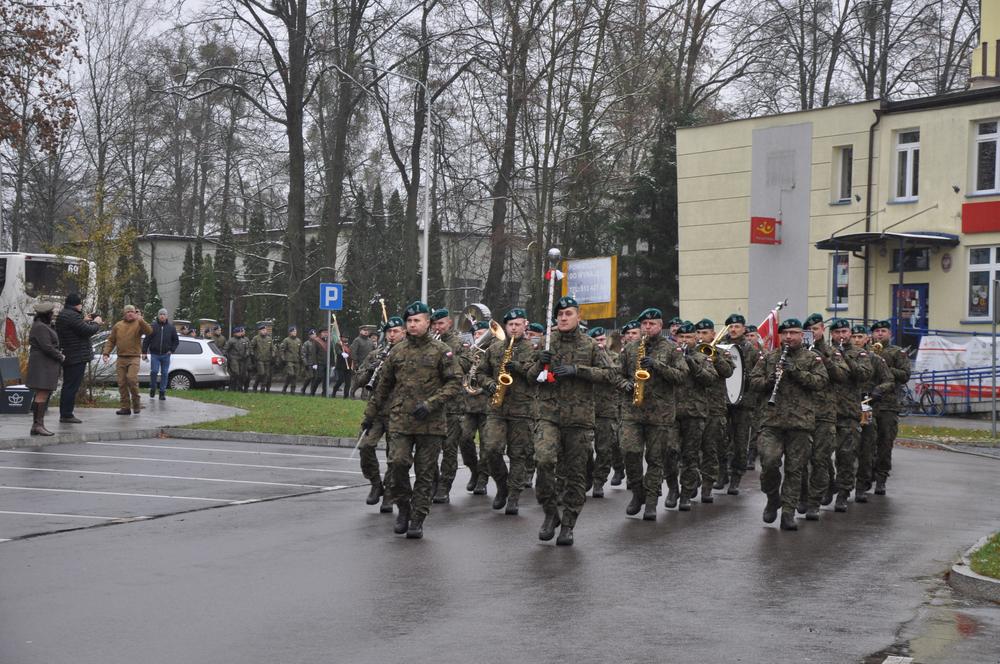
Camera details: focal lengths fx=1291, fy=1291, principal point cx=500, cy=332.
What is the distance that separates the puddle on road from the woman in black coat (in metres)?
13.6

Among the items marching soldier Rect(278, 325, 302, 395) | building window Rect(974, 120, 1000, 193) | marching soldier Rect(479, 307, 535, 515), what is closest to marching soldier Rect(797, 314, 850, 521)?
marching soldier Rect(479, 307, 535, 515)

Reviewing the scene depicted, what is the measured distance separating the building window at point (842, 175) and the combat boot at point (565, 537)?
28.0m

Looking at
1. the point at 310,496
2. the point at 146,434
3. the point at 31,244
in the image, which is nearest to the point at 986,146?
the point at 146,434

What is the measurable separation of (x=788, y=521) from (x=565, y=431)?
264 cm

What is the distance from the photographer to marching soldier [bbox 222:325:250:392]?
34219 mm

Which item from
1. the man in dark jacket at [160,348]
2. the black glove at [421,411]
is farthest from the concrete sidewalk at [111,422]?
the black glove at [421,411]

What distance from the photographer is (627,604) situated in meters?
8.16

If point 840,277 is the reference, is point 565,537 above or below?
below

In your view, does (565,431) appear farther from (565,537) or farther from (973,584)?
(973,584)

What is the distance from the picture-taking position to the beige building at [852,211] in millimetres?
33406

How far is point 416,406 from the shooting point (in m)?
10.6

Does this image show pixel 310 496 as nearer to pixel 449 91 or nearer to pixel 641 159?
pixel 449 91

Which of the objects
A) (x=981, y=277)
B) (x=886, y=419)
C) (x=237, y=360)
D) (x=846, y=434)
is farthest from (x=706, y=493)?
(x=237, y=360)

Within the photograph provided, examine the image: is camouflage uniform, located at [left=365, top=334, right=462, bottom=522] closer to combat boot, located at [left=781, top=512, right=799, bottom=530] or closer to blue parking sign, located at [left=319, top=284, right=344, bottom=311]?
combat boot, located at [left=781, top=512, right=799, bottom=530]
